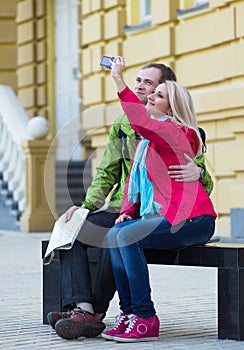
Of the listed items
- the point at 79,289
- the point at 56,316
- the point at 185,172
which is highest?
the point at 185,172

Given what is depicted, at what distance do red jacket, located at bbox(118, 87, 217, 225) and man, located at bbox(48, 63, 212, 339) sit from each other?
0.19 feet

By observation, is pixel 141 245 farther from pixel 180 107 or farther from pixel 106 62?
pixel 106 62

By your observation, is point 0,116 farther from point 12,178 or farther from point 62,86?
point 62,86

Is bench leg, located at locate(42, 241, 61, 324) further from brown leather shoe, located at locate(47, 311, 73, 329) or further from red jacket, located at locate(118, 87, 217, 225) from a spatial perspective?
red jacket, located at locate(118, 87, 217, 225)

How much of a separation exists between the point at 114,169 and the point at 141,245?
0.57 metres

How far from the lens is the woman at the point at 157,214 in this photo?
17.1ft

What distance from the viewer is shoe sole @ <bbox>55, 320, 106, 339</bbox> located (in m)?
5.27

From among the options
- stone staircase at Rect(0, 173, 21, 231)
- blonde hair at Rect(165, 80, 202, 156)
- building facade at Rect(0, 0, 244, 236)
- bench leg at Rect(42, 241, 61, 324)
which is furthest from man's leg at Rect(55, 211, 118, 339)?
stone staircase at Rect(0, 173, 21, 231)

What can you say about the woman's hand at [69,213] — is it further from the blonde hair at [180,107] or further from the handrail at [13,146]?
the handrail at [13,146]

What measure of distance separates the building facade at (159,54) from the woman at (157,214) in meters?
1.36

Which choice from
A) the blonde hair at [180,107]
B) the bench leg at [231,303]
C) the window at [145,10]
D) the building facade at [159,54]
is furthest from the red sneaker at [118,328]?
the window at [145,10]

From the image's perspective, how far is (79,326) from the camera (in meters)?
5.30

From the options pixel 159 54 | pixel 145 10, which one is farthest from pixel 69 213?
pixel 145 10

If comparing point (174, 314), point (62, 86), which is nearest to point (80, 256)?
point (174, 314)
